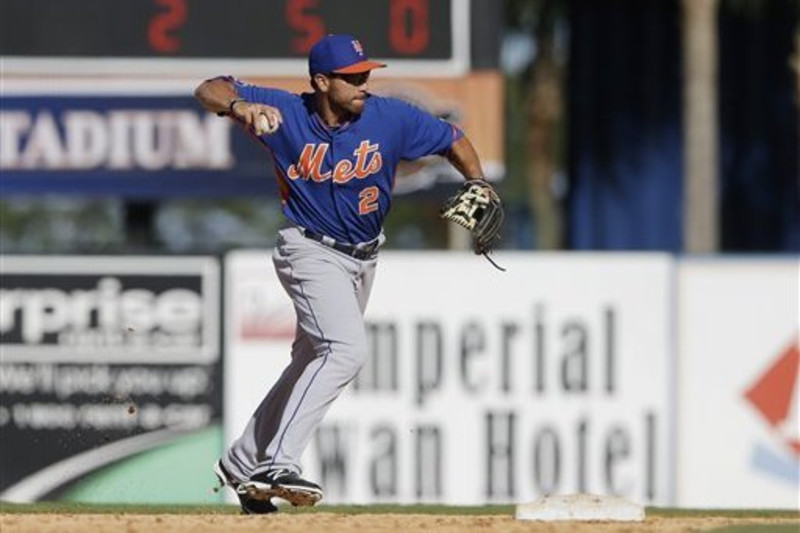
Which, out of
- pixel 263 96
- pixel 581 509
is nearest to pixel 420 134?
pixel 263 96

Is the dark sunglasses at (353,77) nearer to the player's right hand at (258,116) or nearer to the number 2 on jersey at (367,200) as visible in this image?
the player's right hand at (258,116)

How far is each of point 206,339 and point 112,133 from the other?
2200 millimetres

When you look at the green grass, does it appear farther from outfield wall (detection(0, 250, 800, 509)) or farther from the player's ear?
outfield wall (detection(0, 250, 800, 509))

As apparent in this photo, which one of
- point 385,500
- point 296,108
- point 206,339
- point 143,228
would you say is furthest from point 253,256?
point 296,108

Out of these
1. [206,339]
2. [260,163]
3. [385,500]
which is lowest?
[385,500]

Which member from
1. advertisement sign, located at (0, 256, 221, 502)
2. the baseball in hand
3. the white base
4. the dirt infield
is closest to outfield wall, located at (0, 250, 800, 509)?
advertisement sign, located at (0, 256, 221, 502)

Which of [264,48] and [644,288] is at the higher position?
[264,48]

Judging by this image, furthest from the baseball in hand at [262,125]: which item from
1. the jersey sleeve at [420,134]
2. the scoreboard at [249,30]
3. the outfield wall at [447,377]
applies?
the scoreboard at [249,30]

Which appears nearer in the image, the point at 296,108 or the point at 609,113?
the point at 296,108

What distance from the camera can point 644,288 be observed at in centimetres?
1380

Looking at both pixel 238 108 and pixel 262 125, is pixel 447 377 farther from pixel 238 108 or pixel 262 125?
pixel 262 125

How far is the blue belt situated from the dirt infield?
38.4 inches

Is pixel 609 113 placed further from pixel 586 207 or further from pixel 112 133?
pixel 112 133

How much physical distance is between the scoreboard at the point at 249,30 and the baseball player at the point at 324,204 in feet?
17.3
